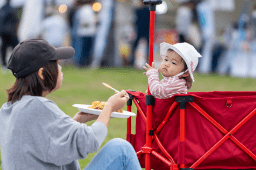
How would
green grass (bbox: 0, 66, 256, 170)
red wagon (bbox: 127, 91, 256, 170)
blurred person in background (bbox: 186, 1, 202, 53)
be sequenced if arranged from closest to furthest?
red wagon (bbox: 127, 91, 256, 170) < green grass (bbox: 0, 66, 256, 170) < blurred person in background (bbox: 186, 1, 202, 53)

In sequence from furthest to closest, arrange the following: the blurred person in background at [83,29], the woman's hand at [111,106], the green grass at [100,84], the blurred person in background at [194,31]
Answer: the blurred person in background at [194,31]
the blurred person in background at [83,29]
the green grass at [100,84]
the woman's hand at [111,106]

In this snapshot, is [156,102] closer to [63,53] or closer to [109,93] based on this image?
[63,53]

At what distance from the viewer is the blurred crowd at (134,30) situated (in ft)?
37.1

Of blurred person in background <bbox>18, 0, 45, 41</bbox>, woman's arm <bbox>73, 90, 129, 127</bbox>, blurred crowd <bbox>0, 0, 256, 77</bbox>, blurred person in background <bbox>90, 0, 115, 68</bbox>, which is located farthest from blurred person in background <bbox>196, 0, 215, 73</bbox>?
woman's arm <bbox>73, 90, 129, 127</bbox>

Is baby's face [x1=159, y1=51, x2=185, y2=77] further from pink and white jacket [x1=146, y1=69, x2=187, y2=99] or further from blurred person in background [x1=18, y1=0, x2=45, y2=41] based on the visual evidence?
blurred person in background [x1=18, y1=0, x2=45, y2=41]

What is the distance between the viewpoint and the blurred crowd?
11.3 meters

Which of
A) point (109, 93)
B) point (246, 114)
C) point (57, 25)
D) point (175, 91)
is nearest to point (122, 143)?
point (175, 91)

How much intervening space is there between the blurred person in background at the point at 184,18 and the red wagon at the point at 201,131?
28.2 feet

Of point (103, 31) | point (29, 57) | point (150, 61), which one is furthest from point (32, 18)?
point (29, 57)

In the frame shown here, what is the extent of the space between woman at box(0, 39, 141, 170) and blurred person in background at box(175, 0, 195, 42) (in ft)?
31.1

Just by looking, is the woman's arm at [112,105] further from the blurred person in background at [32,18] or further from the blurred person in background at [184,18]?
the blurred person in background at [32,18]

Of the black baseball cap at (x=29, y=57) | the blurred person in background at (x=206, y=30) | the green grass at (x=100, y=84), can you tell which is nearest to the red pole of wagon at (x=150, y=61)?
the black baseball cap at (x=29, y=57)

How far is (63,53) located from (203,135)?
122cm

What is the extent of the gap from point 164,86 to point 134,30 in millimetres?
8928
